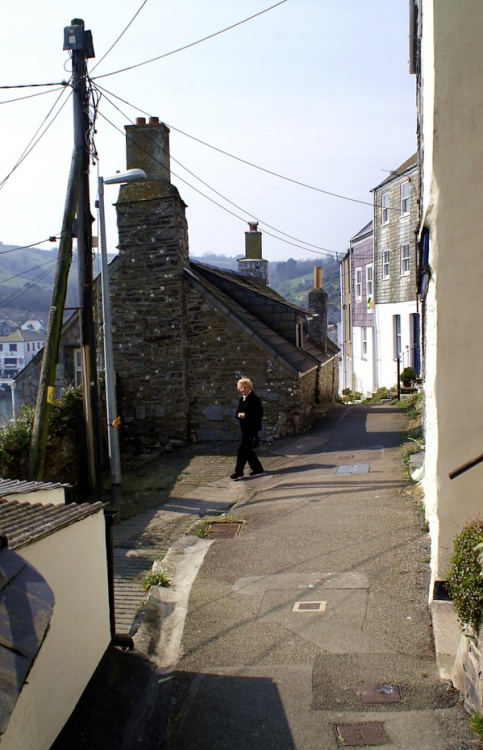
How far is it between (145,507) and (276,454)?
3.27 metres

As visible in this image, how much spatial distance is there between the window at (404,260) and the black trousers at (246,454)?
58.9ft

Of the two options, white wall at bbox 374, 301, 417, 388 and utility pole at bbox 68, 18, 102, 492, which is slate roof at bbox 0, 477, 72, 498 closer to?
utility pole at bbox 68, 18, 102, 492

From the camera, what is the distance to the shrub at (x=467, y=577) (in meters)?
4.35

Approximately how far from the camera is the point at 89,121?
39.1 feet

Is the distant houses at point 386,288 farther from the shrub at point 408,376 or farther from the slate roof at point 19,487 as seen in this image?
the slate roof at point 19,487

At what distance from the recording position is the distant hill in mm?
81688

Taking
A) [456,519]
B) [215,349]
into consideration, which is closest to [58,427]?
[215,349]

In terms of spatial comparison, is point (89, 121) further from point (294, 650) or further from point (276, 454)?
point (294, 650)

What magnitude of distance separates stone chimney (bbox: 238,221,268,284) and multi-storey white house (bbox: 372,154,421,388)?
533 cm

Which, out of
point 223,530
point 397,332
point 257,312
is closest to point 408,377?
point 397,332

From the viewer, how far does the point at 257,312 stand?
1670 cm

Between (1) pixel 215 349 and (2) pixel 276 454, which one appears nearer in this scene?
(2) pixel 276 454

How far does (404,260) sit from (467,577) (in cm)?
2477

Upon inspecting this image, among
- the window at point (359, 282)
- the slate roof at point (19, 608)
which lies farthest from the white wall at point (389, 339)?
the slate roof at point (19, 608)
